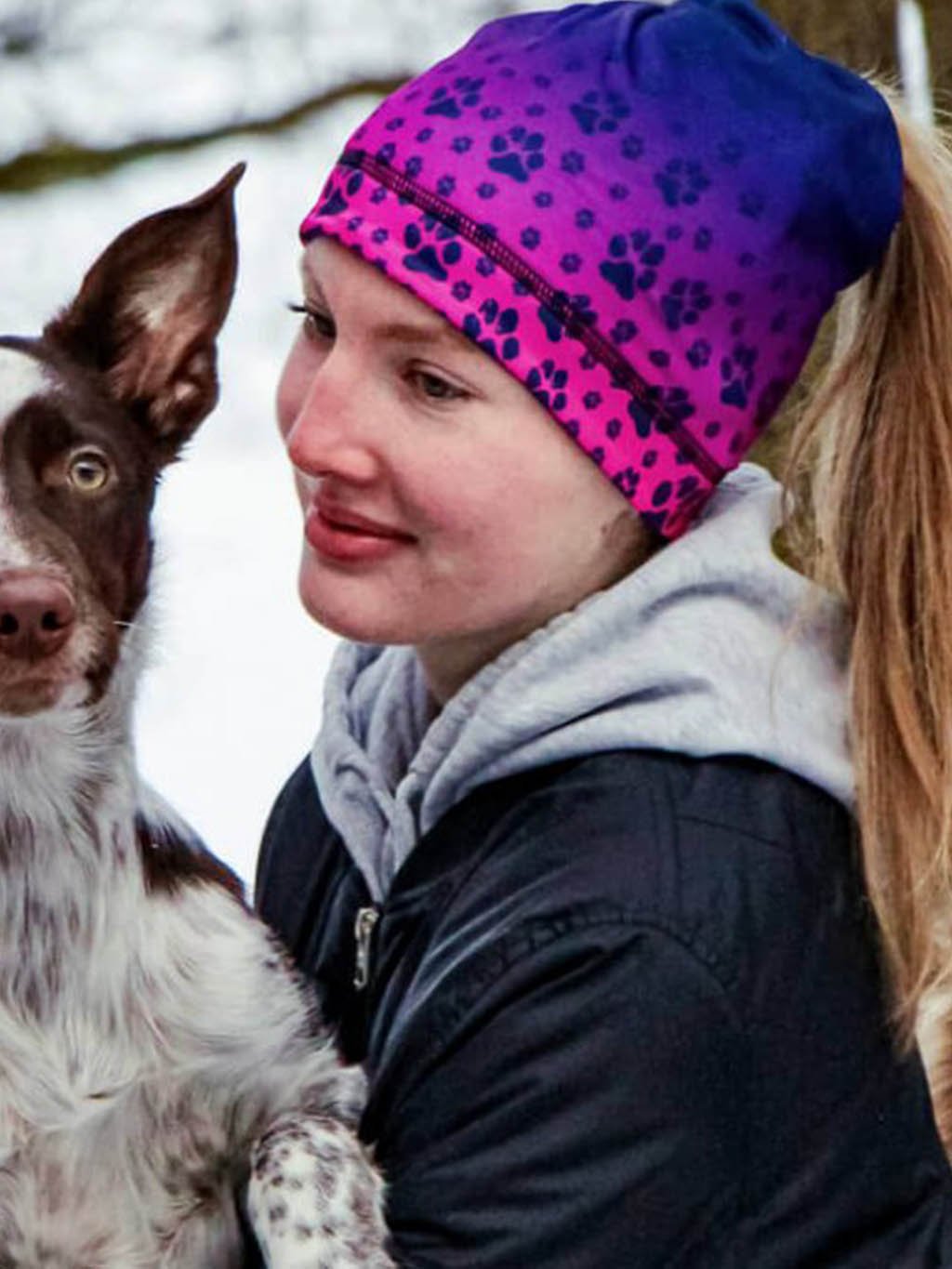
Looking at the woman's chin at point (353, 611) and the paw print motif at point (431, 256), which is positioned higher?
the paw print motif at point (431, 256)

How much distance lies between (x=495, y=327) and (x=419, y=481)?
0.55 ft

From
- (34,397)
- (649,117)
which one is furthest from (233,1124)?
(649,117)

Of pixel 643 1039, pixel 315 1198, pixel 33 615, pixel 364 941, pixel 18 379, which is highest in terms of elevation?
pixel 18 379

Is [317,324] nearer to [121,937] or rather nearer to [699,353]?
[699,353]

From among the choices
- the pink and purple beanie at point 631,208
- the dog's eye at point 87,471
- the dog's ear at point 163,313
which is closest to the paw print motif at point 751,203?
the pink and purple beanie at point 631,208

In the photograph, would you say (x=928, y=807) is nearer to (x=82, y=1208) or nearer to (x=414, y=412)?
(x=414, y=412)

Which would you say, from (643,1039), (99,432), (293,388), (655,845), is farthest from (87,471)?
(643,1039)

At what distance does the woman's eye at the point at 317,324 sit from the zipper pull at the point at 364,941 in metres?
0.60

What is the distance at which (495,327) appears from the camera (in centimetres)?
294

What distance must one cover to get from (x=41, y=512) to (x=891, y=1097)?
1028 millimetres

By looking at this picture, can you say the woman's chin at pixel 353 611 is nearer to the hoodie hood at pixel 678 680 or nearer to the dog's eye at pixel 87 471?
the hoodie hood at pixel 678 680

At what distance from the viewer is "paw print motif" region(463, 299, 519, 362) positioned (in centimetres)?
294

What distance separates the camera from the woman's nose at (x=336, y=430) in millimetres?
2947

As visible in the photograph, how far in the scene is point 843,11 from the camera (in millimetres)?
4113
